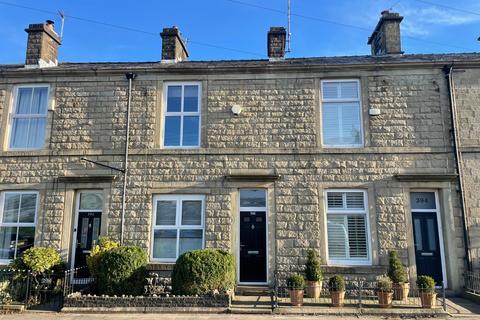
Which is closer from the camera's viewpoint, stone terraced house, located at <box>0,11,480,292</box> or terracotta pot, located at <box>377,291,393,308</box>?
terracotta pot, located at <box>377,291,393,308</box>

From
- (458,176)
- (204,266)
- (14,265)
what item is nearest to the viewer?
(204,266)

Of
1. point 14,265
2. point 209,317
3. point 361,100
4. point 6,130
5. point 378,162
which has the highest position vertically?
point 361,100

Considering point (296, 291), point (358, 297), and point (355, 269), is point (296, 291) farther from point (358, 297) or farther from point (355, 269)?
point (355, 269)

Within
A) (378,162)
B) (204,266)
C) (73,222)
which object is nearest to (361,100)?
(378,162)

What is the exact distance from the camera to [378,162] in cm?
1145

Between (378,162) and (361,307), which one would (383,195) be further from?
(361,307)

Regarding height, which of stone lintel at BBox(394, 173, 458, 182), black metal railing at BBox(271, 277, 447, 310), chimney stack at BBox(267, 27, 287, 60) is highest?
chimney stack at BBox(267, 27, 287, 60)

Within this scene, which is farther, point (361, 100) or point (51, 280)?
point (361, 100)

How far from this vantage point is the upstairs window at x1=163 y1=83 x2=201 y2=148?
12.2 m

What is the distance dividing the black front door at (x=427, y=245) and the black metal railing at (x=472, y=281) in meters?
0.61

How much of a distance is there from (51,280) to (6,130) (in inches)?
195

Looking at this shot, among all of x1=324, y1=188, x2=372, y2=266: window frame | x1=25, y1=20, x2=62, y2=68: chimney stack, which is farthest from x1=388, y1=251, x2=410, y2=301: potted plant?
x1=25, y1=20, x2=62, y2=68: chimney stack

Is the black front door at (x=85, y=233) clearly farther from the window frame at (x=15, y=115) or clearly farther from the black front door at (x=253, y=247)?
the black front door at (x=253, y=247)

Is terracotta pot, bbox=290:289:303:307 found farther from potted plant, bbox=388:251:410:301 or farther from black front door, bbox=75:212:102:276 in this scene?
black front door, bbox=75:212:102:276
